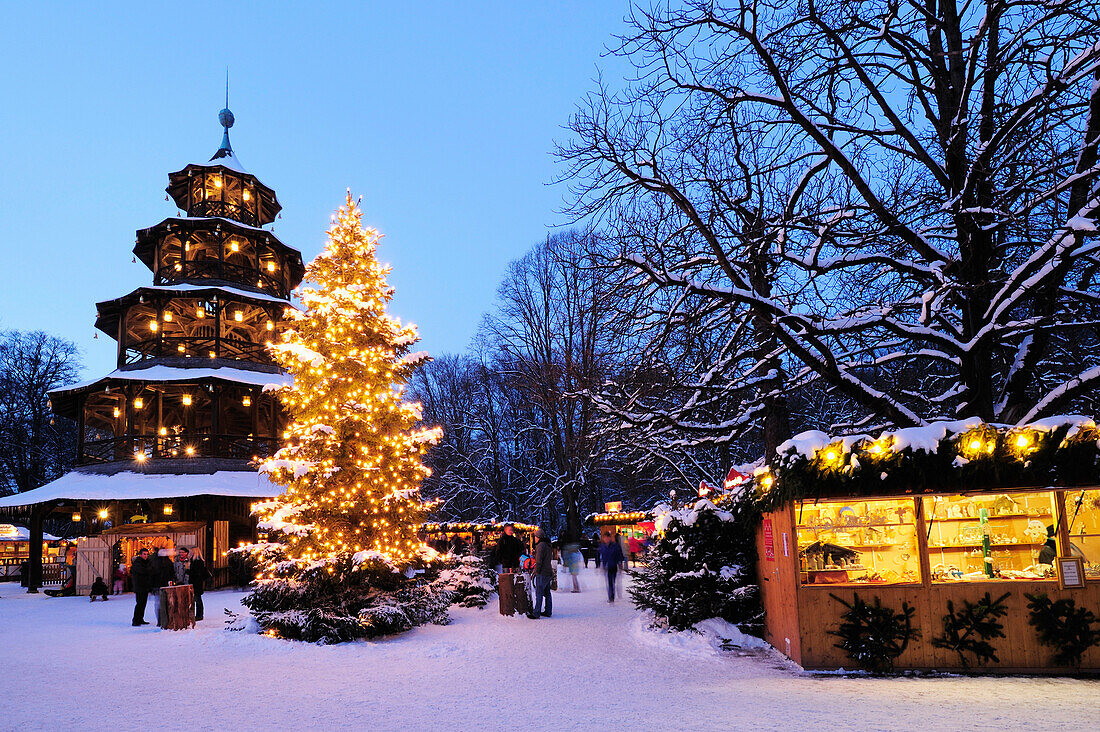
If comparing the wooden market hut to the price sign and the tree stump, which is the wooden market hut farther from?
the tree stump

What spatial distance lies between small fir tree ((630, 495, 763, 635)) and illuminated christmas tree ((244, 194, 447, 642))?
478cm

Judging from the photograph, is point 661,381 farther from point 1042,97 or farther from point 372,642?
point 1042,97

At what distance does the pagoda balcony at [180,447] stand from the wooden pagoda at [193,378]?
5 centimetres

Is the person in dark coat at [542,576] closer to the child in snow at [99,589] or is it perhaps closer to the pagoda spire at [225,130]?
the child in snow at [99,589]

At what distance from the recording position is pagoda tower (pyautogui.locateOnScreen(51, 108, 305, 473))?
28.9m

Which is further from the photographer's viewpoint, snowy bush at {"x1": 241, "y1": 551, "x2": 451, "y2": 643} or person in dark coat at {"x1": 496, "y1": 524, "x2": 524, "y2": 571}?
person in dark coat at {"x1": 496, "y1": 524, "x2": 524, "y2": 571}

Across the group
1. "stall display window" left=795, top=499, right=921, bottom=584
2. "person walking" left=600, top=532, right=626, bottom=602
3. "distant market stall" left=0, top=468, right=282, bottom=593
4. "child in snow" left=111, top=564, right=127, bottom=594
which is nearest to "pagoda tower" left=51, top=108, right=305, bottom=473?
"distant market stall" left=0, top=468, right=282, bottom=593

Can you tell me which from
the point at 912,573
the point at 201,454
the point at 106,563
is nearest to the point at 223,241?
the point at 201,454

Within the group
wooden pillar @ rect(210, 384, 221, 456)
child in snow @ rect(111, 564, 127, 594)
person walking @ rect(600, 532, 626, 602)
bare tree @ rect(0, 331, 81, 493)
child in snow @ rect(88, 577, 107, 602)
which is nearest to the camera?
person walking @ rect(600, 532, 626, 602)

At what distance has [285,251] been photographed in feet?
115

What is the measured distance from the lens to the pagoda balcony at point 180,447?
94.1 ft

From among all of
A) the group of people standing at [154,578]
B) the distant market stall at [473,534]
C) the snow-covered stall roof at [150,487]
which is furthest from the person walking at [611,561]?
the distant market stall at [473,534]

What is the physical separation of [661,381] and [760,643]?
7.26m

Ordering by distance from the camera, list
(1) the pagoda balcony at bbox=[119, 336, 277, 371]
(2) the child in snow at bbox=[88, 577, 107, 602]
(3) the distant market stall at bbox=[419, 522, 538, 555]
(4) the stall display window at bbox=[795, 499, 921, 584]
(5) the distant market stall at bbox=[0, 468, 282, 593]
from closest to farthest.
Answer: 1. (4) the stall display window at bbox=[795, 499, 921, 584]
2. (2) the child in snow at bbox=[88, 577, 107, 602]
3. (5) the distant market stall at bbox=[0, 468, 282, 593]
4. (1) the pagoda balcony at bbox=[119, 336, 277, 371]
5. (3) the distant market stall at bbox=[419, 522, 538, 555]
